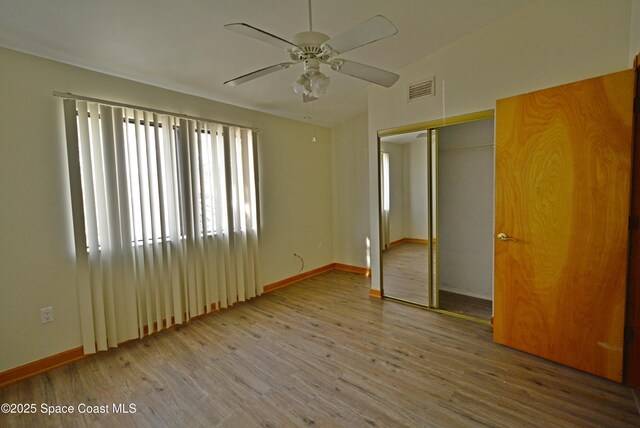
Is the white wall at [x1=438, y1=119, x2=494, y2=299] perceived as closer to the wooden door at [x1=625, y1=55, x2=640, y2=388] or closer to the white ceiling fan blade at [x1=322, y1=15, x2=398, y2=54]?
the wooden door at [x1=625, y1=55, x2=640, y2=388]

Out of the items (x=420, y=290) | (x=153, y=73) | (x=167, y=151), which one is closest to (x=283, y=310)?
(x=420, y=290)

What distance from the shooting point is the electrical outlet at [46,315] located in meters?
2.26

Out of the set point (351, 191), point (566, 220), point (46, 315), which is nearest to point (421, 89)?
point (566, 220)

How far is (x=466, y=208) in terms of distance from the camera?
339 cm

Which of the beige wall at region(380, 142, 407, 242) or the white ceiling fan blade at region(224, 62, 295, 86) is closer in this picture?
the white ceiling fan blade at region(224, 62, 295, 86)

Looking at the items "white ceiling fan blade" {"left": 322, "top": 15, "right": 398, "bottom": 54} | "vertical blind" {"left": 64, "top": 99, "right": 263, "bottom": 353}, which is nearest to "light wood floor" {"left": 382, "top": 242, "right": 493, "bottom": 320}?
"vertical blind" {"left": 64, "top": 99, "right": 263, "bottom": 353}

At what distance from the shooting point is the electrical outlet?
226 cm

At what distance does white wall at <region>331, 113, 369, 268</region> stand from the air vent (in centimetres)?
127

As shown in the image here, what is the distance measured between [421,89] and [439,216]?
58.1 inches

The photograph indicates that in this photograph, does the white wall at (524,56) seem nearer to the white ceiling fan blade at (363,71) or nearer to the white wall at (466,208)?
the white wall at (466,208)

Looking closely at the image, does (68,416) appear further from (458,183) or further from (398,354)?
(458,183)

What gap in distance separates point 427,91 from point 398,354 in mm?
2671

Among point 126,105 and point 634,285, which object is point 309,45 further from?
point 634,285

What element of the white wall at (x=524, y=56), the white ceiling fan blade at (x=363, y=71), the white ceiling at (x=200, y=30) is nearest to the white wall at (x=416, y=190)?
the white wall at (x=524, y=56)
